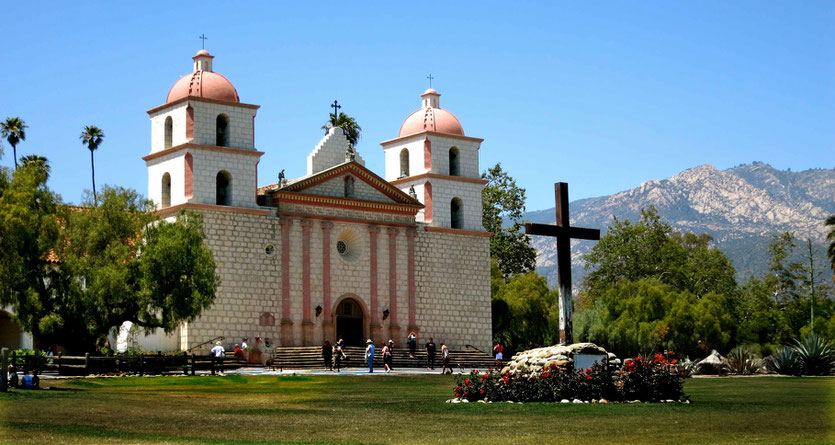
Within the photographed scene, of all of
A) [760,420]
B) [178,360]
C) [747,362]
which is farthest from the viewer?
[747,362]

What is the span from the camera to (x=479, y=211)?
59.0 metres

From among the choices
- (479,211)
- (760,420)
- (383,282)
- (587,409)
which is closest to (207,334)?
(383,282)

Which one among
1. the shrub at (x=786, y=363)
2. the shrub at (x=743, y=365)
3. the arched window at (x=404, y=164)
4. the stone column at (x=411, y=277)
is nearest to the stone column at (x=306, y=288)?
the stone column at (x=411, y=277)

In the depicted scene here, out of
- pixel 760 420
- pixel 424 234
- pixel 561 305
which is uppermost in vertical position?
pixel 424 234

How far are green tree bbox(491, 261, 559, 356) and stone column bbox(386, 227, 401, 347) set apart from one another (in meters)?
11.7

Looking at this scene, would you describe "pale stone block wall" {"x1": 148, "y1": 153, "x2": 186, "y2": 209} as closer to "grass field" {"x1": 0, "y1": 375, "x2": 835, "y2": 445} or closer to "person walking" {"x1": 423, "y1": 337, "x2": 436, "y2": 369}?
"person walking" {"x1": 423, "y1": 337, "x2": 436, "y2": 369}

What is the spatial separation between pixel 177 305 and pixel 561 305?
18.4 meters

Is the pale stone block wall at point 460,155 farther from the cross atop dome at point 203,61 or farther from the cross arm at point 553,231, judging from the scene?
the cross arm at point 553,231

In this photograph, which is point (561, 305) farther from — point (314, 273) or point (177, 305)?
point (314, 273)

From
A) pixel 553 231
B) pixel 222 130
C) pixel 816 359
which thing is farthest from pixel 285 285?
pixel 553 231

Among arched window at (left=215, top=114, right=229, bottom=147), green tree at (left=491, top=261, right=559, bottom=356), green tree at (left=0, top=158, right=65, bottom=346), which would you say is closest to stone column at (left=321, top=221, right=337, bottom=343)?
arched window at (left=215, top=114, right=229, bottom=147)

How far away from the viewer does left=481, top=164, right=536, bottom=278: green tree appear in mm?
76500

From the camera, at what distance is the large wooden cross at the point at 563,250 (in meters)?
28.0

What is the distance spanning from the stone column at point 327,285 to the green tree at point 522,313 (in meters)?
15.0
